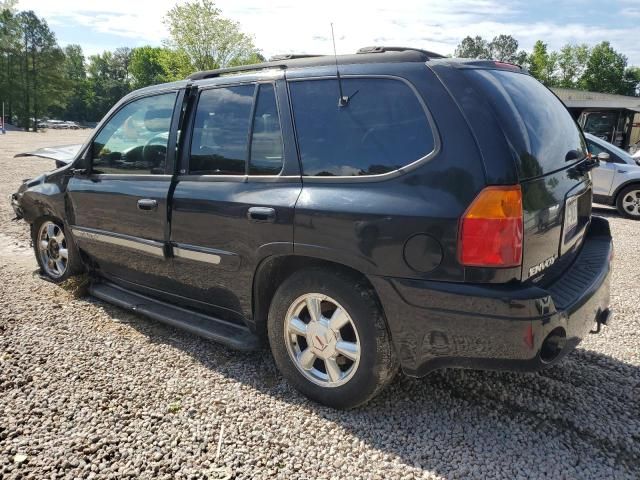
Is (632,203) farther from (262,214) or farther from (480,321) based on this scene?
(262,214)

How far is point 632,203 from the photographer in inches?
376

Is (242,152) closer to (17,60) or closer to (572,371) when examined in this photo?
(572,371)

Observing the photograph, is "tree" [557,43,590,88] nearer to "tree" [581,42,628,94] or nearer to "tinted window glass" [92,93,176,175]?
"tree" [581,42,628,94]

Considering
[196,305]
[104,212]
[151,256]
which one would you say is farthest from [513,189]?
[104,212]

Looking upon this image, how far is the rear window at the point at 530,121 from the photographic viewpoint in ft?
8.00

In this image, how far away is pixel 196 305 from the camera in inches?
144

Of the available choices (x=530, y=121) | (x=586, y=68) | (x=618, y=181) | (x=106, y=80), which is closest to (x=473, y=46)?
(x=586, y=68)

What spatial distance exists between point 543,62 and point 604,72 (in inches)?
428

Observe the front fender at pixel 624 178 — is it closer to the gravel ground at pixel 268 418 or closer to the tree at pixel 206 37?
the gravel ground at pixel 268 418

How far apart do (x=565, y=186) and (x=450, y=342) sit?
3.66ft

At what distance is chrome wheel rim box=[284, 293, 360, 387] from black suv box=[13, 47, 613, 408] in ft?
0.04

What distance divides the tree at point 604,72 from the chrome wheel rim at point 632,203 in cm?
8323

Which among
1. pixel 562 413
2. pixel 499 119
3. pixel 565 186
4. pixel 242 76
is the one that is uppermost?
pixel 242 76

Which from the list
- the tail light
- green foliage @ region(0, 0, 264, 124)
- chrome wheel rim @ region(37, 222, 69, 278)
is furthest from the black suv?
green foliage @ region(0, 0, 264, 124)
